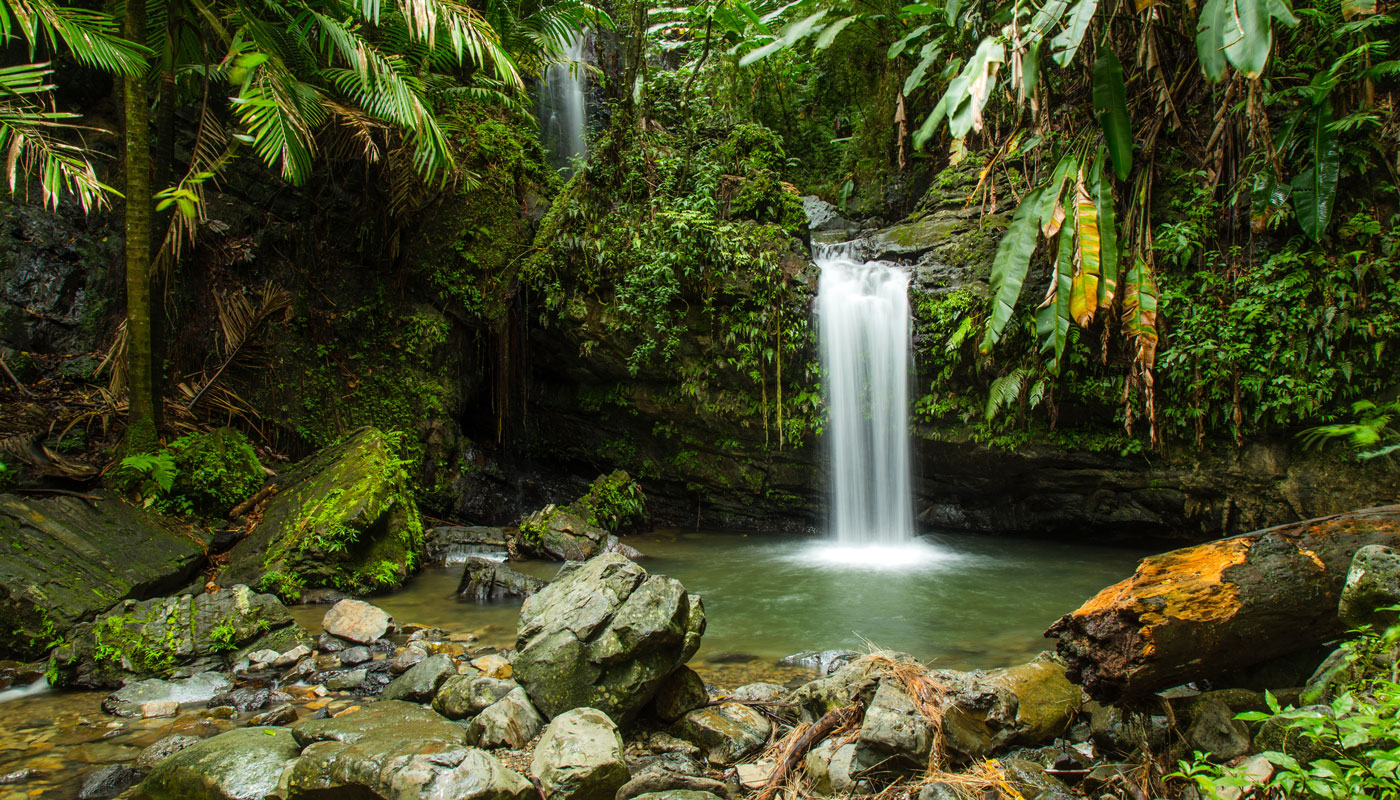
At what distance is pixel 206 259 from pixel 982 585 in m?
8.85

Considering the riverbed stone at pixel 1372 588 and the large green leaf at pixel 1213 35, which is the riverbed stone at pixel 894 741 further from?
the large green leaf at pixel 1213 35

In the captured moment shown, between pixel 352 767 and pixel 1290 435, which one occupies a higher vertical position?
pixel 1290 435

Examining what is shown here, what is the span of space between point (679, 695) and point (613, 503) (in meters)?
5.08

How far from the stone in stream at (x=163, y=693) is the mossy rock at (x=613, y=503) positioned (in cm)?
437

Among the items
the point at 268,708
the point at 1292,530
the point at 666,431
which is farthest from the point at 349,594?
the point at 1292,530

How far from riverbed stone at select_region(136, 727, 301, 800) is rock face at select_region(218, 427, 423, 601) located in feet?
9.41

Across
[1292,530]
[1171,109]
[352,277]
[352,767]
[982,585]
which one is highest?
[1171,109]

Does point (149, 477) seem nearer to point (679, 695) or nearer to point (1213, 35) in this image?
point (679, 695)

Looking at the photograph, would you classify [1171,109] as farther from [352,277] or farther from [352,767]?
[352,277]

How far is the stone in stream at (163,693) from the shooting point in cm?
344

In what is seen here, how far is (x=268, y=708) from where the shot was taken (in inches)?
138

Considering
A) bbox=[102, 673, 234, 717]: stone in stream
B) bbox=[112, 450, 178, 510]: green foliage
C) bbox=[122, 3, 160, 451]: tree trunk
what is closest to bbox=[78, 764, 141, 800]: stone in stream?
bbox=[102, 673, 234, 717]: stone in stream

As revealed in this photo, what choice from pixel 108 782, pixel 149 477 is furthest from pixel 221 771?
pixel 149 477

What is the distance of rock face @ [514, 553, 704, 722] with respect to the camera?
10.3 ft
